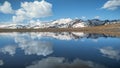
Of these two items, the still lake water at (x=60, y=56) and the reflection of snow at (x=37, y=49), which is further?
the reflection of snow at (x=37, y=49)

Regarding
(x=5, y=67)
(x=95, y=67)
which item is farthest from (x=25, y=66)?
(x=95, y=67)

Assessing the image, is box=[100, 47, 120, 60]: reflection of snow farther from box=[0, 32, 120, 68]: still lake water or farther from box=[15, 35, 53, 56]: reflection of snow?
box=[15, 35, 53, 56]: reflection of snow

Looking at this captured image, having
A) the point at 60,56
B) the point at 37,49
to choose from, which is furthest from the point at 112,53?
the point at 37,49

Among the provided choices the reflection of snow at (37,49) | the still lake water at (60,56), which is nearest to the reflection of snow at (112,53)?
the still lake water at (60,56)

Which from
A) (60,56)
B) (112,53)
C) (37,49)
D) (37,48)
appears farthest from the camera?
(37,48)

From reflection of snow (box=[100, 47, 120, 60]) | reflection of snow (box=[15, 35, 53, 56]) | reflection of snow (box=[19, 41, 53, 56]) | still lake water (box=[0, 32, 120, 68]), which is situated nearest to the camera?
still lake water (box=[0, 32, 120, 68])

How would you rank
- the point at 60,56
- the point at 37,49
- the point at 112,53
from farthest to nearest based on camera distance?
the point at 37,49 → the point at 112,53 → the point at 60,56

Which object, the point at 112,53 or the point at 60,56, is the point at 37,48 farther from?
the point at 112,53

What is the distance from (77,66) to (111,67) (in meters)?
3.37

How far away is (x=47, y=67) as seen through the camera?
1911 cm

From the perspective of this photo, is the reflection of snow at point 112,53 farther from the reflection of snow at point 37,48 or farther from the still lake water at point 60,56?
the reflection of snow at point 37,48

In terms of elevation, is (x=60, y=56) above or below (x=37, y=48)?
above

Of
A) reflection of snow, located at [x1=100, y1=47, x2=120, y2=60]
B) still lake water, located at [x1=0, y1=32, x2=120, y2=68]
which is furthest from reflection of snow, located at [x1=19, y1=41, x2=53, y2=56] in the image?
reflection of snow, located at [x1=100, y1=47, x2=120, y2=60]

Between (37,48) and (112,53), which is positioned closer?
(112,53)
